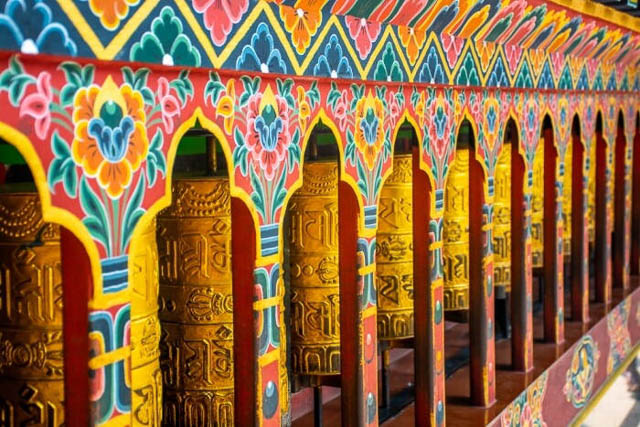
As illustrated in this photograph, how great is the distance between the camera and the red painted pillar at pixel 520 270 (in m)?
3.20

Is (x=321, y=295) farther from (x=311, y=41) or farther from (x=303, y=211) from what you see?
(x=311, y=41)

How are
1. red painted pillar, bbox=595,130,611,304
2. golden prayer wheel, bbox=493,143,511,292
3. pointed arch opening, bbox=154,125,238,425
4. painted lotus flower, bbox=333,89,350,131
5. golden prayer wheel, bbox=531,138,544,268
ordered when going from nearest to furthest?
pointed arch opening, bbox=154,125,238,425
painted lotus flower, bbox=333,89,350,131
golden prayer wheel, bbox=493,143,511,292
golden prayer wheel, bbox=531,138,544,268
red painted pillar, bbox=595,130,611,304

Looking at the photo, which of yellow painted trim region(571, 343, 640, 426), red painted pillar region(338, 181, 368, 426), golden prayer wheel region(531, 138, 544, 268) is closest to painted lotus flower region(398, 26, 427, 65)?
red painted pillar region(338, 181, 368, 426)

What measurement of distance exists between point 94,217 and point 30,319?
A: 0.29 metres

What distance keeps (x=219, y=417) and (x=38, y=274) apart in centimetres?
53

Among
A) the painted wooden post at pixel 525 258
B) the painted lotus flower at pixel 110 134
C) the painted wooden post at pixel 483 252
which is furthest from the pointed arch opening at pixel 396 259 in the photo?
the painted lotus flower at pixel 110 134

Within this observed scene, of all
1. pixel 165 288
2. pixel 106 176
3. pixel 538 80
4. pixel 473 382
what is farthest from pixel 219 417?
pixel 538 80

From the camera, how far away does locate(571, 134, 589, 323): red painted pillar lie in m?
3.96

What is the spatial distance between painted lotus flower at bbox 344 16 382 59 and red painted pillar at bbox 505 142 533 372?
128 cm

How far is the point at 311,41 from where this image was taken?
69.8 inches

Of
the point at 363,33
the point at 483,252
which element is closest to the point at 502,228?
the point at 483,252

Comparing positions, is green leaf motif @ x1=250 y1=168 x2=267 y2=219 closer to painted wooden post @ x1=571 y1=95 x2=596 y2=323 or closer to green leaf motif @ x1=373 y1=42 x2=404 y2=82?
green leaf motif @ x1=373 y1=42 x2=404 y2=82

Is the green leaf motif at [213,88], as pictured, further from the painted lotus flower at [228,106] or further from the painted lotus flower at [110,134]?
the painted lotus flower at [110,134]

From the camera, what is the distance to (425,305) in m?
2.46
